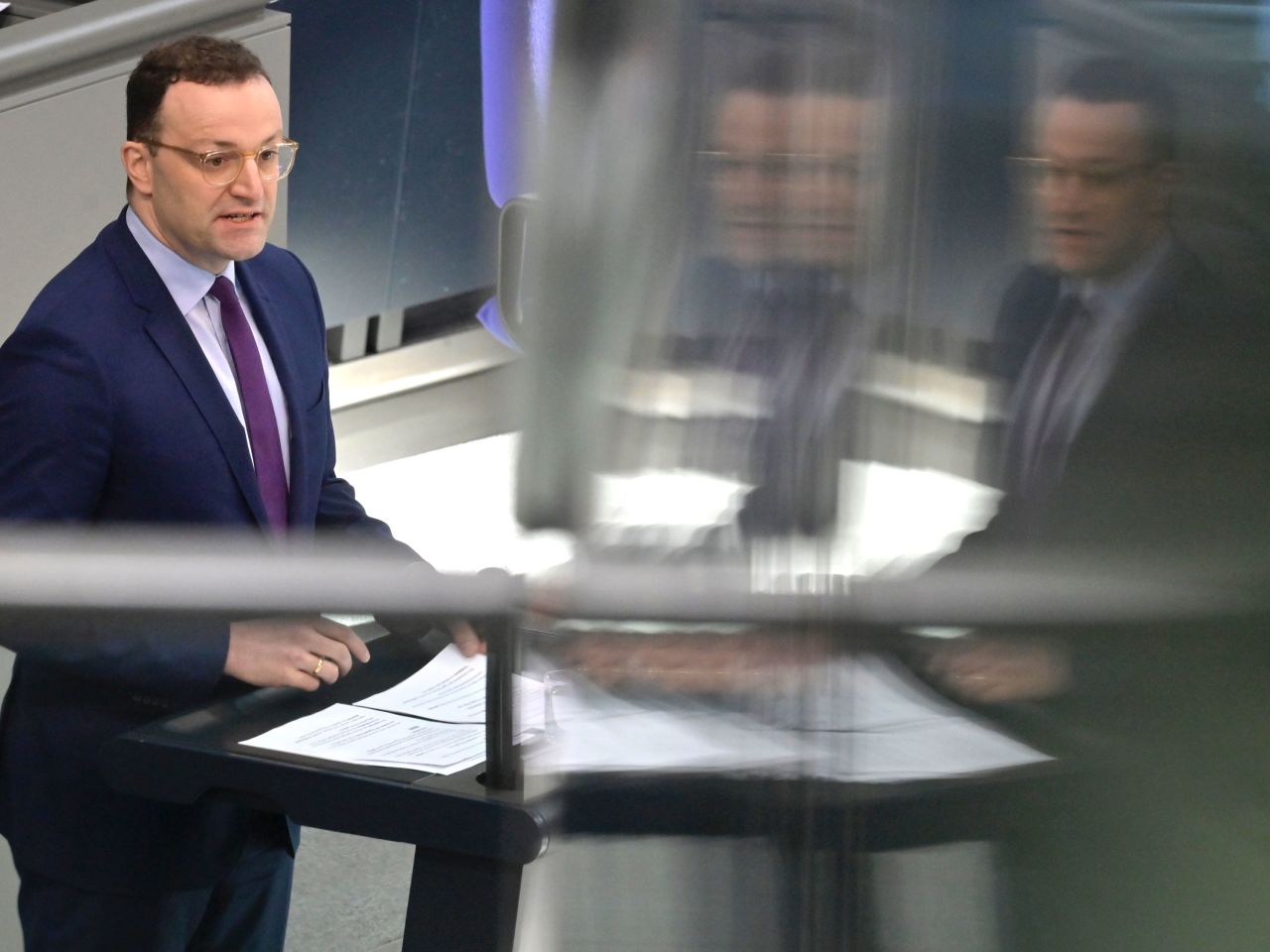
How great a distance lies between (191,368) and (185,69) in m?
0.18

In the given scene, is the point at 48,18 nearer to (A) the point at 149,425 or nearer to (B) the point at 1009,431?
(A) the point at 149,425

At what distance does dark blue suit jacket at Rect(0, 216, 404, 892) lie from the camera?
78 centimetres

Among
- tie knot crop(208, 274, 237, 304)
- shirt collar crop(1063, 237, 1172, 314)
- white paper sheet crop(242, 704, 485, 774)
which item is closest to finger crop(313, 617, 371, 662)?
shirt collar crop(1063, 237, 1172, 314)

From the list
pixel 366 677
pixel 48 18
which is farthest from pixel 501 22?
pixel 48 18

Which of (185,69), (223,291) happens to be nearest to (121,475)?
(223,291)

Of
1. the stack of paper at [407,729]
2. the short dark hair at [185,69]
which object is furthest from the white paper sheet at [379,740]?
the short dark hair at [185,69]

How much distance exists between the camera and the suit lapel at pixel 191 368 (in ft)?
2.64

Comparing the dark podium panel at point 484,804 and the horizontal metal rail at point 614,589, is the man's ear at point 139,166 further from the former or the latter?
the horizontal metal rail at point 614,589

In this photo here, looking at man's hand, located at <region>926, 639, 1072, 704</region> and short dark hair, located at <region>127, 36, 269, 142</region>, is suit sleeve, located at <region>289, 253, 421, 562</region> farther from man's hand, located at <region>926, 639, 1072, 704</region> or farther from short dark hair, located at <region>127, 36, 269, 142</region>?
man's hand, located at <region>926, 639, 1072, 704</region>

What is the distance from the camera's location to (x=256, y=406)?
0.86 m

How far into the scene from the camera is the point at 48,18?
4.68 feet

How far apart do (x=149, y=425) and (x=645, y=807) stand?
525mm

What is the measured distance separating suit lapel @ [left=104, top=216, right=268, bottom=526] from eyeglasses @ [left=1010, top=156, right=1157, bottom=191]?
554 mm

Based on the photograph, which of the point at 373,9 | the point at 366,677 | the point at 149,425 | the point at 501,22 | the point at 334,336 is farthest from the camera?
the point at 334,336
